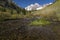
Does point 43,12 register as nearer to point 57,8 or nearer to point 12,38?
point 57,8


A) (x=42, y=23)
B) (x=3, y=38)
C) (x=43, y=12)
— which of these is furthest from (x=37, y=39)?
(x=43, y=12)

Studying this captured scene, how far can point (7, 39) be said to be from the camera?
21.4 metres

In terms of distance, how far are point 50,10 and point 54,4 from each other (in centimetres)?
271

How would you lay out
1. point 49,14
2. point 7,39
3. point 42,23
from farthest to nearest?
point 49,14
point 42,23
point 7,39

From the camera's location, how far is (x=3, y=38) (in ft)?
71.8

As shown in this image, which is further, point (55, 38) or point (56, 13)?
point (56, 13)

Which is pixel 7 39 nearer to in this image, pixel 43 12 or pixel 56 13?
pixel 56 13

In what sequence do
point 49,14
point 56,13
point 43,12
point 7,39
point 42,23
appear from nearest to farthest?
point 7,39, point 42,23, point 56,13, point 49,14, point 43,12

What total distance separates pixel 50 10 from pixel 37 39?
162 feet

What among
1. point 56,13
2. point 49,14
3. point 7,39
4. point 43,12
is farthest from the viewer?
point 43,12

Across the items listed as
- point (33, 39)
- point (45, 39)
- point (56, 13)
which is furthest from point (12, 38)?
point (56, 13)

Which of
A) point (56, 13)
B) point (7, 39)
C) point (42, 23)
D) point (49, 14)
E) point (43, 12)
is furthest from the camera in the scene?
point (43, 12)

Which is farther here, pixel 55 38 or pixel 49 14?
pixel 49 14

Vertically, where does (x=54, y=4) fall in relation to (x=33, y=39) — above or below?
above
